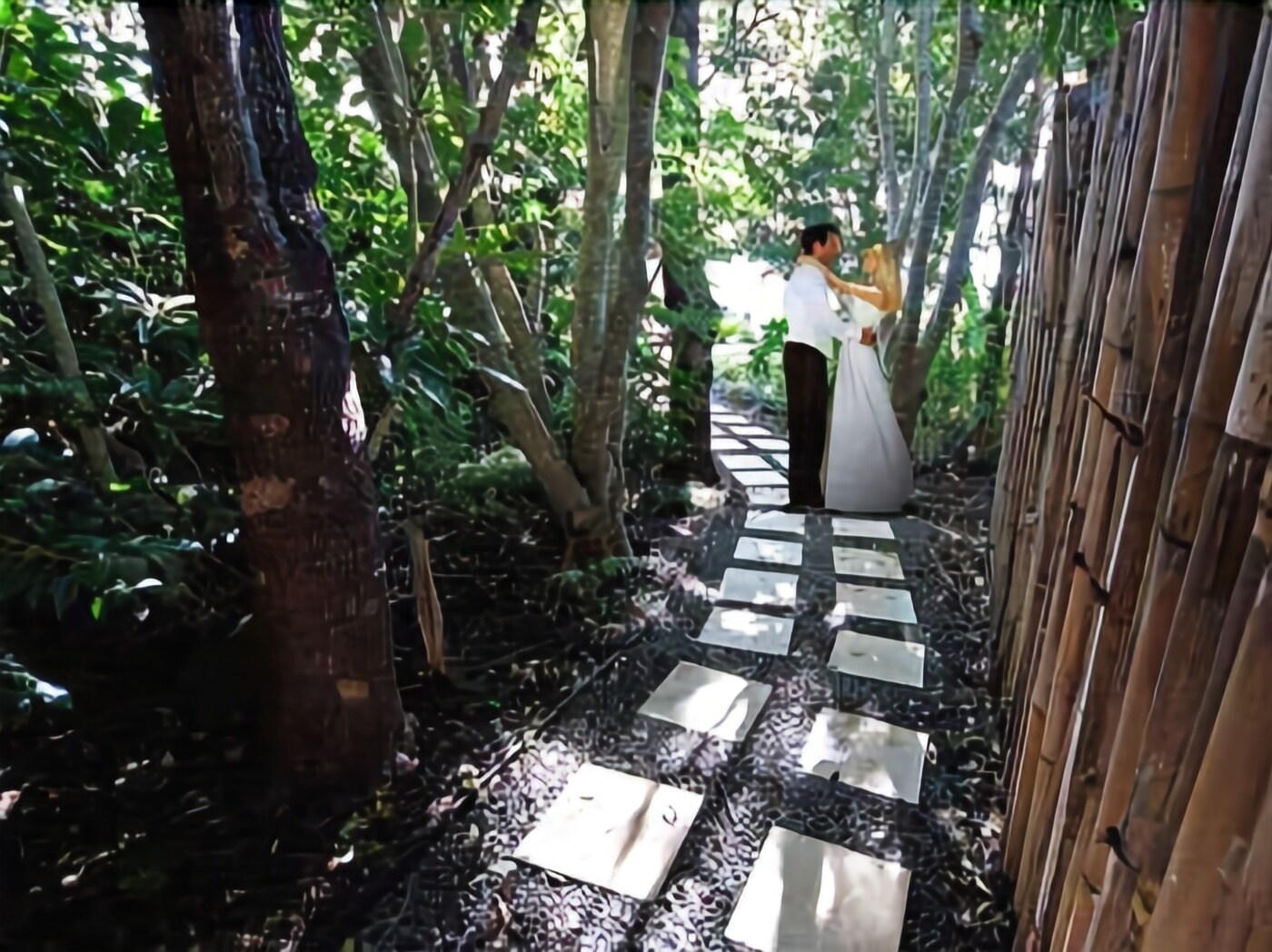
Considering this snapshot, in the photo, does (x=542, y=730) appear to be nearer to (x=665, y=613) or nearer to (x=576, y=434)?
(x=665, y=613)

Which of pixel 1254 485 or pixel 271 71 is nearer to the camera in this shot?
pixel 1254 485

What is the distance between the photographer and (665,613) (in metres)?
0.84

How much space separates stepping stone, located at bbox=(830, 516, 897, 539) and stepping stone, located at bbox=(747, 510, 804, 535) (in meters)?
0.04

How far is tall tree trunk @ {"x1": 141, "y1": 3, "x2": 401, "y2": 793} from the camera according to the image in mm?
526

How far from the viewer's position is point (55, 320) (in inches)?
22.0

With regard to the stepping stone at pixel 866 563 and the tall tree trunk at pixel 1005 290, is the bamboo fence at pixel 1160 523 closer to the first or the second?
the tall tree trunk at pixel 1005 290

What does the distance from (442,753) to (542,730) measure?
0.10 m

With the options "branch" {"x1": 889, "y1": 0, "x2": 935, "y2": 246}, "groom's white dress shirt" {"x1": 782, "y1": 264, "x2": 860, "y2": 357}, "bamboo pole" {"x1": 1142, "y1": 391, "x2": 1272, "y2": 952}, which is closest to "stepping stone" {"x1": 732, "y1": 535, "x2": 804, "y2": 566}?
"groom's white dress shirt" {"x1": 782, "y1": 264, "x2": 860, "y2": 357}

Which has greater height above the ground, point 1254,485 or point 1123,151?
point 1123,151

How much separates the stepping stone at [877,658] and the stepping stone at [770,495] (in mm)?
163

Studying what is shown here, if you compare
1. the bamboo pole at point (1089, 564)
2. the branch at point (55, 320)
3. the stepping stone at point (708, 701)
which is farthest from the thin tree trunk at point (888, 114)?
the branch at point (55, 320)

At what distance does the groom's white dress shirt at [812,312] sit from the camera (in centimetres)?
71

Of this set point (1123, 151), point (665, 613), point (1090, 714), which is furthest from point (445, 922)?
point (1123, 151)

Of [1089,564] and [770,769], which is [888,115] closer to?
[1089,564]
